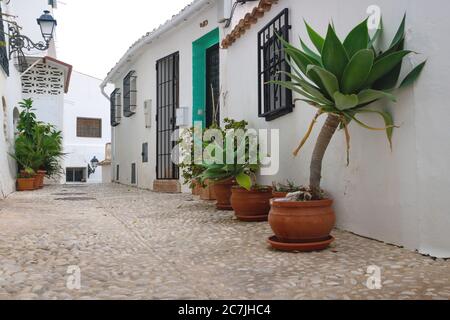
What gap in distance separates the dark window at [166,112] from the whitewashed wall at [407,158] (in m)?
4.86

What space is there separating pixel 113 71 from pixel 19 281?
10536 mm

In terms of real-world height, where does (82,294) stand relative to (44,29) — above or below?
below

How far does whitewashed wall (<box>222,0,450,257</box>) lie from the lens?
2328 millimetres

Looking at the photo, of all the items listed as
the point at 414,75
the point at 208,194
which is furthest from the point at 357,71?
the point at 208,194

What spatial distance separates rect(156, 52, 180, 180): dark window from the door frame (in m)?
0.72

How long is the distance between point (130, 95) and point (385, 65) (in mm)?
8689

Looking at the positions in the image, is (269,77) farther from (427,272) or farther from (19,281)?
(19,281)

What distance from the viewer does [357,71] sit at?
2.41 meters

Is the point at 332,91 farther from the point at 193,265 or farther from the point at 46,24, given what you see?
the point at 46,24

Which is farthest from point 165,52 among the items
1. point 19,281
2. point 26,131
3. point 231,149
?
point 19,281

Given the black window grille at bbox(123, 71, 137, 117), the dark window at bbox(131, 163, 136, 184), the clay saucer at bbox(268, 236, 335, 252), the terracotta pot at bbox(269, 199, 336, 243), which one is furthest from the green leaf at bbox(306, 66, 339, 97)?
the dark window at bbox(131, 163, 136, 184)

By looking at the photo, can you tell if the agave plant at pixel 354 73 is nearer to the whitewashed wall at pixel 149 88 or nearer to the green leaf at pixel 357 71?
the green leaf at pixel 357 71
